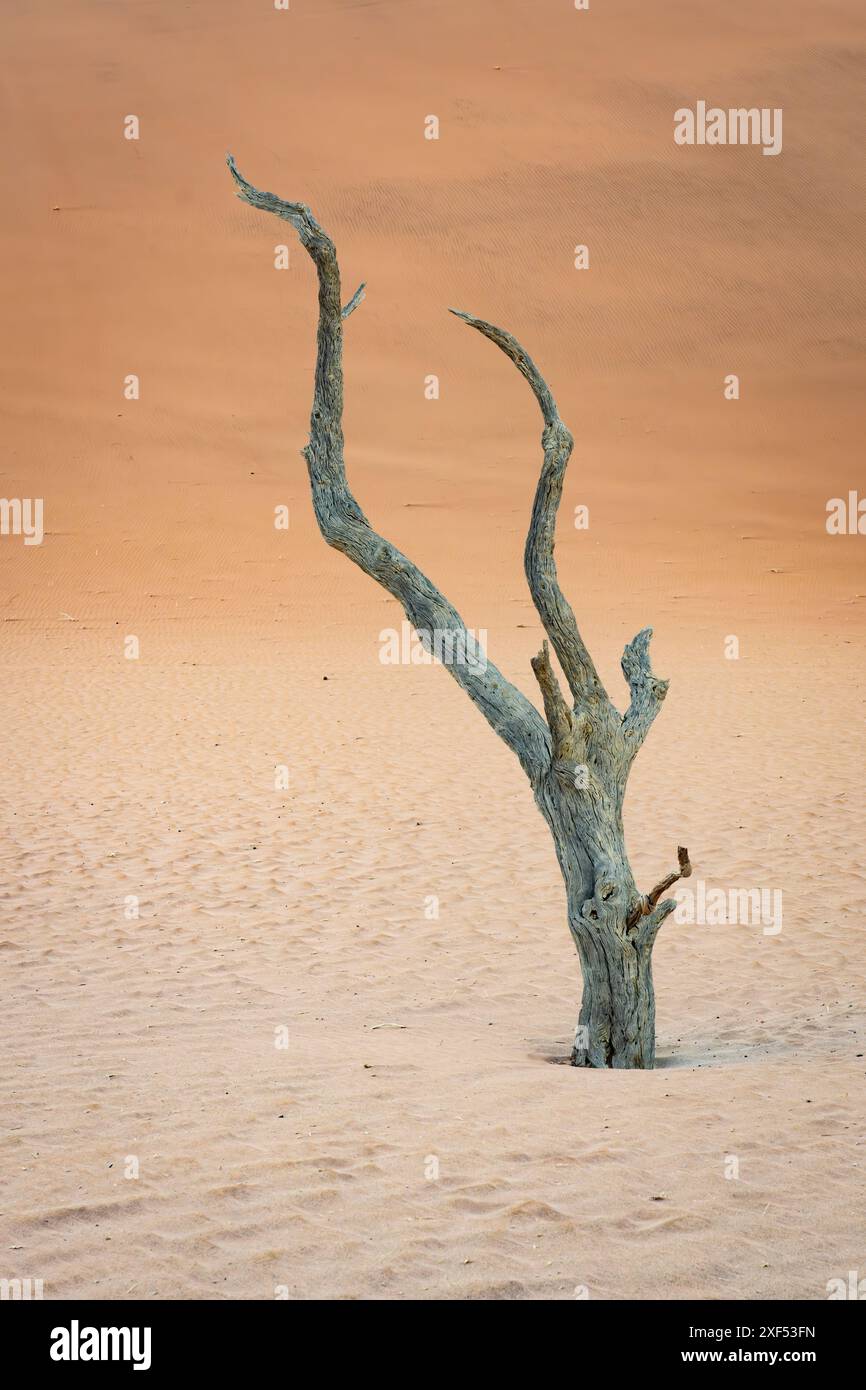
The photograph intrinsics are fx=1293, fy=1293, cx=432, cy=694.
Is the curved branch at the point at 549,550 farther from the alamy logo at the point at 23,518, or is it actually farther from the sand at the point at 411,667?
the alamy logo at the point at 23,518

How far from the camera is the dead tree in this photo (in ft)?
20.5

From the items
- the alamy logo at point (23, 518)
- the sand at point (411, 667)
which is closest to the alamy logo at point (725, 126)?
the sand at point (411, 667)

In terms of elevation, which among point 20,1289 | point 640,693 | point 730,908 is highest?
point 640,693

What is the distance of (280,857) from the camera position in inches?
428

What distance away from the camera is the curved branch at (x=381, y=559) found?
20.9ft

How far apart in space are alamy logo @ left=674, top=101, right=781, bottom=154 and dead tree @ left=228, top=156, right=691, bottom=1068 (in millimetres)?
39330

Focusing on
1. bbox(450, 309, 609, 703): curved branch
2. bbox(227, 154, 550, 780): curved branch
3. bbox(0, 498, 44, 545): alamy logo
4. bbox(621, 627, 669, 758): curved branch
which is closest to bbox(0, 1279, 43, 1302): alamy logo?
bbox(227, 154, 550, 780): curved branch

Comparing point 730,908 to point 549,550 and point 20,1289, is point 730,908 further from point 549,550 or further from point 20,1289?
point 20,1289

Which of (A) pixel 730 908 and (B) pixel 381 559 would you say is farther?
(A) pixel 730 908

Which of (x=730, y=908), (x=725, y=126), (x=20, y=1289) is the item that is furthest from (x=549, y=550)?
(x=725, y=126)

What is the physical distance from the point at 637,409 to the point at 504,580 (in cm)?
943

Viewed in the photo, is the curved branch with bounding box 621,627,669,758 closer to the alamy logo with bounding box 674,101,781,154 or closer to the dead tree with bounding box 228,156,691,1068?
the dead tree with bounding box 228,156,691,1068

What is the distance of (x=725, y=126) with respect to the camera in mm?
43062

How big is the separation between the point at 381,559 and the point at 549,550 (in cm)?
84
